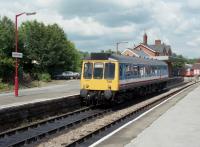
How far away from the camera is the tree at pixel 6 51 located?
43.3m

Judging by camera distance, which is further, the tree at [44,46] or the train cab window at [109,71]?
the tree at [44,46]

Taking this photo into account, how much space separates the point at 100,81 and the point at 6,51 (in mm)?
23607

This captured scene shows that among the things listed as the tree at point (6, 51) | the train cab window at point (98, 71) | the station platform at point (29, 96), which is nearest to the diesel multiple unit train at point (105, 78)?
the train cab window at point (98, 71)

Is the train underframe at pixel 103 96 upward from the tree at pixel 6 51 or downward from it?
downward

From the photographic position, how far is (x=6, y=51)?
4466 centimetres

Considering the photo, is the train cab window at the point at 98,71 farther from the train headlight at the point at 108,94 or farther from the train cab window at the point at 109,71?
the train headlight at the point at 108,94

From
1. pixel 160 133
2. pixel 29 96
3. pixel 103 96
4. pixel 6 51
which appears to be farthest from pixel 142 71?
Result: pixel 6 51

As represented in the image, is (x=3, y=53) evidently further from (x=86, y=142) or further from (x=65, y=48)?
(x=86, y=142)

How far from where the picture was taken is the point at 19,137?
14.8 meters

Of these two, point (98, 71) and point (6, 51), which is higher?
point (6, 51)

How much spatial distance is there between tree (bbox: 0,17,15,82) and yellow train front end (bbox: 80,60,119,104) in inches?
828

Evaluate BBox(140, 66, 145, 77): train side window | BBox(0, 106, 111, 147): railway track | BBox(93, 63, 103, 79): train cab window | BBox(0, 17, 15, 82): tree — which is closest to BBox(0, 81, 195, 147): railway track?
BBox(0, 106, 111, 147): railway track

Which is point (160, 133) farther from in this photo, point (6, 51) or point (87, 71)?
point (6, 51)

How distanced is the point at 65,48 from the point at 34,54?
5772mm
